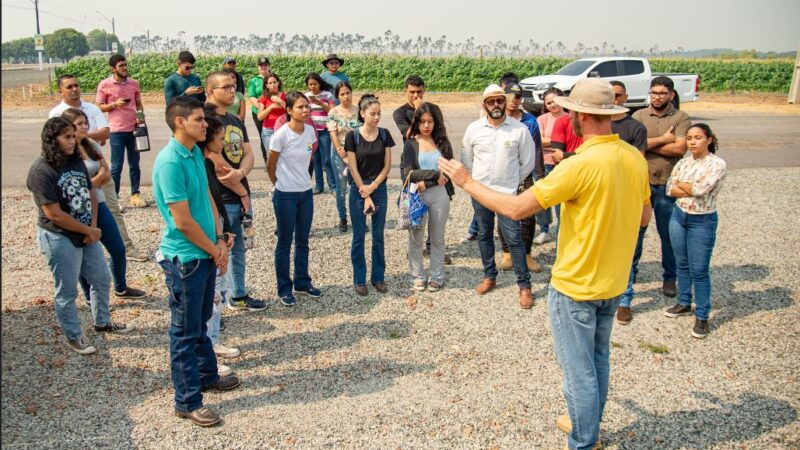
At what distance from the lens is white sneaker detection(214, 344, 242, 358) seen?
5031 mm

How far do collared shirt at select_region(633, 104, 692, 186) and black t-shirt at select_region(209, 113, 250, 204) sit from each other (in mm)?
3995

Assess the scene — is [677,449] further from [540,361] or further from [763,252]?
[763,252]

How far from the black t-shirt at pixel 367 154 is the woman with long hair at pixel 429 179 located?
0.31m

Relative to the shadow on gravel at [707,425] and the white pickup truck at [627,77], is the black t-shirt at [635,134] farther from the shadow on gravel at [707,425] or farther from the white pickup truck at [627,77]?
the white pickup truck at [627,77]

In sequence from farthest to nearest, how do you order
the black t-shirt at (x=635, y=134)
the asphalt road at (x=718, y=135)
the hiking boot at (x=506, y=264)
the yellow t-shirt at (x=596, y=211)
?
the asphalt road at (x=718, y=135) → the hiking boot at (x=506, y=264) → the black t-shirt at (x=635, y=134) → the yellow t-shirt at (x=596, y=211)

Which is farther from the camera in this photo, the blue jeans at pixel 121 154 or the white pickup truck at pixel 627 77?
the white pickup truck at pixel 627 77

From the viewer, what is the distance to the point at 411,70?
118 feet

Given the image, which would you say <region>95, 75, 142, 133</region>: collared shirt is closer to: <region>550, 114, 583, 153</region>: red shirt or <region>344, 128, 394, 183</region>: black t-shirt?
<region>344, 128, 394, 183</region>: black t-shirt

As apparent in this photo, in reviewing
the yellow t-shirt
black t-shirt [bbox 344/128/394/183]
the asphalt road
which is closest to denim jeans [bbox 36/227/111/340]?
black t-shirt [bbox 344/128/394/183]

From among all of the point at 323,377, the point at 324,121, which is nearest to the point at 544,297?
the point at 323,377

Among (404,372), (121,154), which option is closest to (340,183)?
(121,154)

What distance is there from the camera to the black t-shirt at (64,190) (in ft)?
15.3

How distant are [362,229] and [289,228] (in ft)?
2.59

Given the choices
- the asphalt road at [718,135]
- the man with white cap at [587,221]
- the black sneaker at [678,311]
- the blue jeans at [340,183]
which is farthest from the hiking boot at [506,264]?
the asphalt road at [718,135]
